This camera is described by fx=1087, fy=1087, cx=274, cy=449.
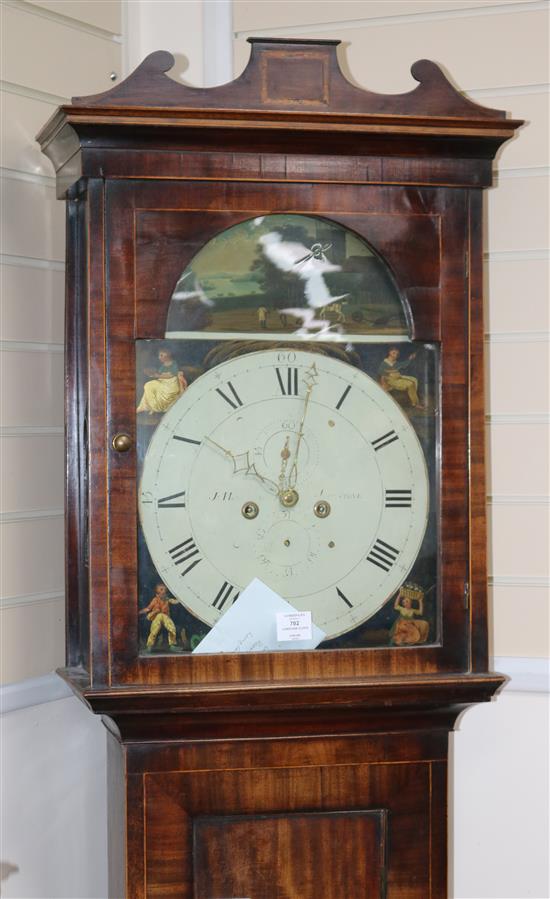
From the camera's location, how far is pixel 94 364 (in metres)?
1.42

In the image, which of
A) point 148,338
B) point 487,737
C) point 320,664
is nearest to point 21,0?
point 148,338

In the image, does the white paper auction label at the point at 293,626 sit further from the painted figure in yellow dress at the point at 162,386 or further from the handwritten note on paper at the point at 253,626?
the painted figure in yellow dress at the point at 162,386

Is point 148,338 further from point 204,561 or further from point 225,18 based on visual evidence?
point 225,18

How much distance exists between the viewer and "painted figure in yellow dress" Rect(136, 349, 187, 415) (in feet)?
4.73

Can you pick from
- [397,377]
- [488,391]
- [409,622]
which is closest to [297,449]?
[397,377]

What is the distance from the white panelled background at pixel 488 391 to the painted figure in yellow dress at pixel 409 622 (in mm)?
378

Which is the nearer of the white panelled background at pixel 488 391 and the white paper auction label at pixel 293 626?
the white paper auction label at pixel 293 626

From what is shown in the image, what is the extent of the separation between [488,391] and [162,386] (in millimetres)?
643

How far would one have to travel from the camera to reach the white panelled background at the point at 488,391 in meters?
1.74

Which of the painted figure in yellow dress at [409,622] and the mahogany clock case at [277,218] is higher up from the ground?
the mahogany clock case at [277,218]

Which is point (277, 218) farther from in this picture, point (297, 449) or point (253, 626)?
point (253, 626)

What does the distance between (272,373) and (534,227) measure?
2.03ft

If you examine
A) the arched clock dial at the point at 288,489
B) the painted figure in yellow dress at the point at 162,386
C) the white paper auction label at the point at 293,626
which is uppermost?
the painted figure in yellow dress at the point at 162,386

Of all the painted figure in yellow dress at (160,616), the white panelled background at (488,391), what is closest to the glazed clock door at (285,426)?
the painted figure in yellow dress at (160,616)
